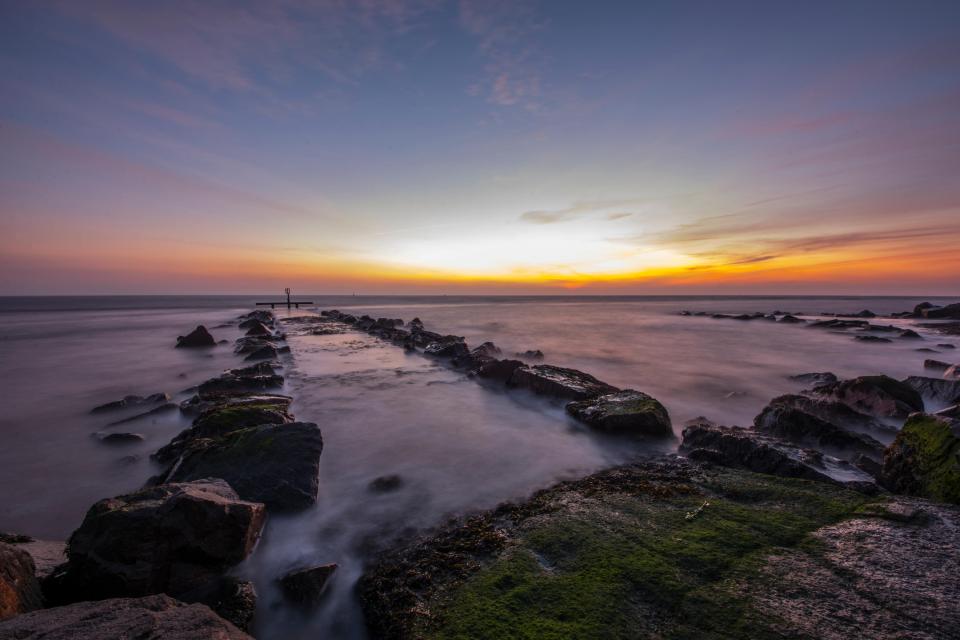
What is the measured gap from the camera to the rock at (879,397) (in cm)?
834

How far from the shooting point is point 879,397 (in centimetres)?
858

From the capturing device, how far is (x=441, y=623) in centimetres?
297

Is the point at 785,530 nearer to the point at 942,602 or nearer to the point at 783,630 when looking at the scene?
the point at 942,602

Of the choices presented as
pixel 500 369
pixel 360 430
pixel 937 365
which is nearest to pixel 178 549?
pixel 360 430

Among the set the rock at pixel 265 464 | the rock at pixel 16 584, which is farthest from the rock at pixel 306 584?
the rock at pixel 16 584

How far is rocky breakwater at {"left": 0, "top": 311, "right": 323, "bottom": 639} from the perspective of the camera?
2.59m

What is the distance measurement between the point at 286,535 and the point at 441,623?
2589 mm

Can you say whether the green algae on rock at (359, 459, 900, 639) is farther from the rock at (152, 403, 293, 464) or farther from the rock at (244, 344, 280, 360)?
the rock at (244, 344, 280, 360)

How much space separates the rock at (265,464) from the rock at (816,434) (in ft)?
25.1

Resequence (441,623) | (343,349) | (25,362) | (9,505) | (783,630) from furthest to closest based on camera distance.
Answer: (343,349) < (25,362) < (9,505) < (441,623) < (783,630)

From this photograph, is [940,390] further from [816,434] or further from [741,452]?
[741,452]

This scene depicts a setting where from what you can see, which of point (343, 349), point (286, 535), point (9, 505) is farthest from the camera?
point (343, 349)

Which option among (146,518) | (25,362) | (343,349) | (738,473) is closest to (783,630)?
(738,473)

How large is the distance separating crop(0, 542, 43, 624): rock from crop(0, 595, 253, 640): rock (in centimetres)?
28
